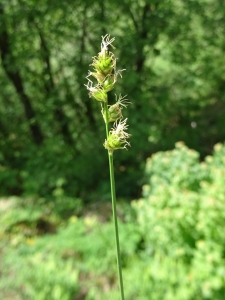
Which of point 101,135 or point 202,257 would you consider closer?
point 202,257

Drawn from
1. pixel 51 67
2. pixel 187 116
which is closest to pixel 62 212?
pixel 51 67

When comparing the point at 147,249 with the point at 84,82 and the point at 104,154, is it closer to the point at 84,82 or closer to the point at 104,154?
the point at 104,154

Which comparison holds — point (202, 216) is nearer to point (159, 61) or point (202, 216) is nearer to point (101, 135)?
point (101, 135)

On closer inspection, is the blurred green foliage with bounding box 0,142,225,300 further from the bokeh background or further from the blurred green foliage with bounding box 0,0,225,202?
the blurred green foliage with bounding box 0,0,225,202

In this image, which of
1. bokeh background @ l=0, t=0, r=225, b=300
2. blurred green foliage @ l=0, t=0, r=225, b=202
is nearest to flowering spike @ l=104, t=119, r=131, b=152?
bokeh background @ l=0, t=0, r=225, b=300

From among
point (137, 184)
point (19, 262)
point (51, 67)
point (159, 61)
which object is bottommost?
point (19, 262)

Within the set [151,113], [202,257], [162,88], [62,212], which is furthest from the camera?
[162,88]

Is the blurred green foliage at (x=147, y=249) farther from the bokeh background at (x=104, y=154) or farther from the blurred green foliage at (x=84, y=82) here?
the blurred green foliage at (x=84, y=82)

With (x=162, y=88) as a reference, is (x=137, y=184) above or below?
below
